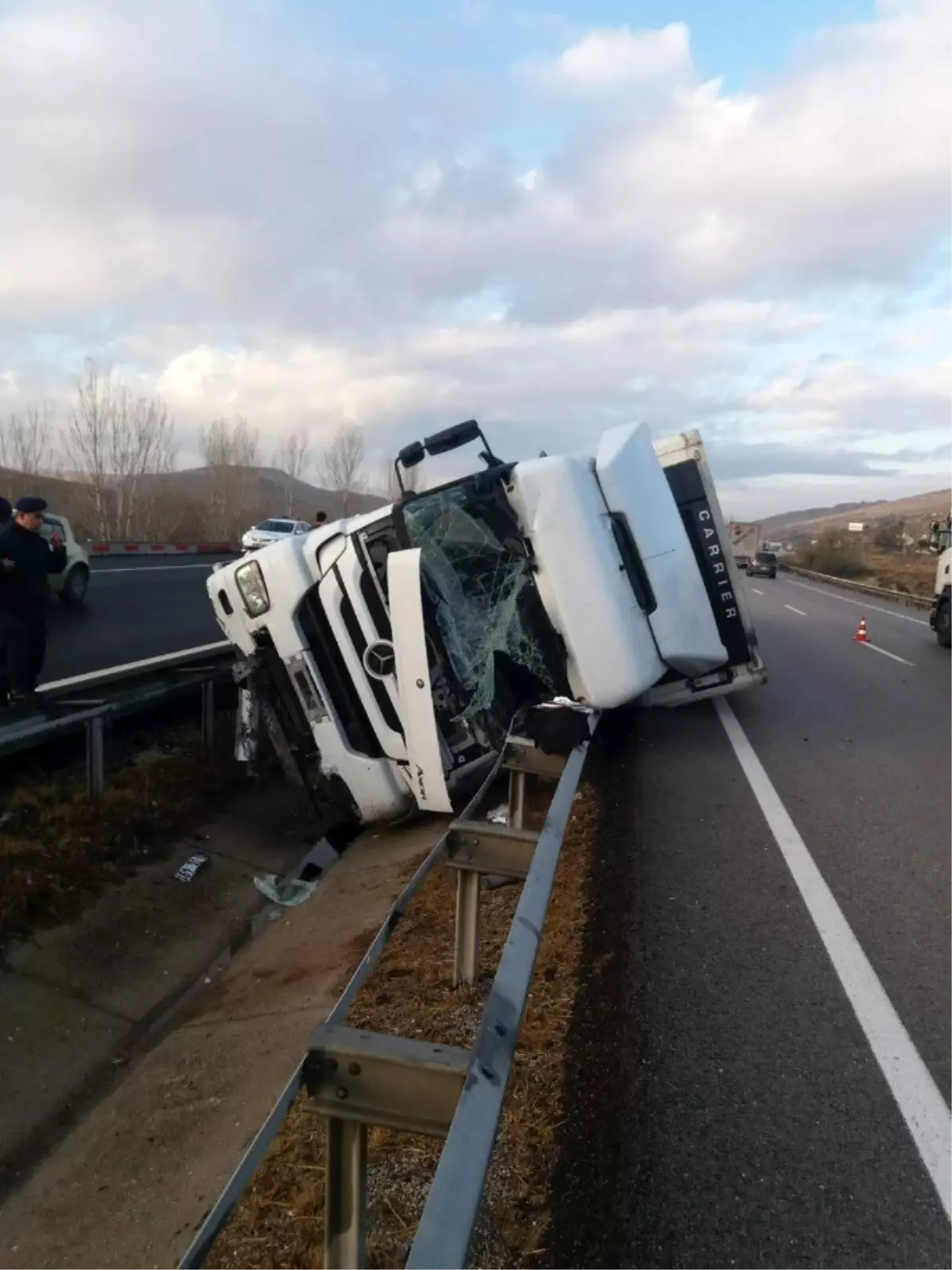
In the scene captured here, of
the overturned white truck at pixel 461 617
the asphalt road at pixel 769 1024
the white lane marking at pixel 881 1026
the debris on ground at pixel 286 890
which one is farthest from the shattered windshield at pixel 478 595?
the white lane marking at pixel 881 1026

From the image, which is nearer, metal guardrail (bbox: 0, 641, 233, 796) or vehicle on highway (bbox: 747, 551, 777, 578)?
metal guardrail (bbox: 0, 641, 233, 796)

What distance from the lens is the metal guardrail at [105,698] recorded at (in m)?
6.44

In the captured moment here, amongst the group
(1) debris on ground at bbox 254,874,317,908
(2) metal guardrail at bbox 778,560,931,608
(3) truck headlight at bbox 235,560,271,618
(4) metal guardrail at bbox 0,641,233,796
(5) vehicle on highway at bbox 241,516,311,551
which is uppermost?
→ (5) vehicle on highway at bbox 241,516,311,551

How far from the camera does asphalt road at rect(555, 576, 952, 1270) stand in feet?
8.80

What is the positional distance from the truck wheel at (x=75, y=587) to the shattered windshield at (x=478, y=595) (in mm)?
8814

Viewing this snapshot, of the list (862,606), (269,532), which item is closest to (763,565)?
(862,606)

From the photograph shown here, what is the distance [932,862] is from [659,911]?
5.81ft

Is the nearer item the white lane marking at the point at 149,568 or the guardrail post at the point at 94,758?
the guardrail post at the point at 94,758

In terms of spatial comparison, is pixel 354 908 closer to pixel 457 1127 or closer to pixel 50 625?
pixel 457 1127

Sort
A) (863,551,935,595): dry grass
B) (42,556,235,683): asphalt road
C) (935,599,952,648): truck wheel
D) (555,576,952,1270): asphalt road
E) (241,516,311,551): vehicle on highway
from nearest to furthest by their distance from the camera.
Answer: (555,576,952,1270): asphalt road → (42,556,235,683): asphalt road → (935,599,952,648): truck wheel → (241,516,311,551): vehicle on highway → (863,551,935,595): dry grass

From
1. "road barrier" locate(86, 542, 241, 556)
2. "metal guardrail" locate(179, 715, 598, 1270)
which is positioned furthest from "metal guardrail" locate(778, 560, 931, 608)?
"metal guardrail" locate(179, 715, 598, 1270)

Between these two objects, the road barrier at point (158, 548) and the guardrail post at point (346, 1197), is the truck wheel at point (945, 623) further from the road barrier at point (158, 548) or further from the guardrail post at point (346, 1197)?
the road barrier at point (158, 548)

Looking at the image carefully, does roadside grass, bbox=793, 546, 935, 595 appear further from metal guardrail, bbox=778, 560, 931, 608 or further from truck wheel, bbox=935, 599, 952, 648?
truck wheel, bbox=935, 599, 952, 648

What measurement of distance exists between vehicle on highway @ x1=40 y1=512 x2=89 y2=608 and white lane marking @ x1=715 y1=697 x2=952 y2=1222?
10339 mm
